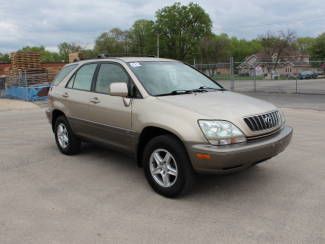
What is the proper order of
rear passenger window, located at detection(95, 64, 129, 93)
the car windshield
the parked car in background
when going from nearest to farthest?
1. the car windshield
2. rear passenger window, located at detection(95, 64, 129, 93)
3. the parked car in background

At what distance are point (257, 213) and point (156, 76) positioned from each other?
2.26 m

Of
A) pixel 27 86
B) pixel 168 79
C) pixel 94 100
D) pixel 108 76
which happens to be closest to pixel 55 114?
pixel 94 100

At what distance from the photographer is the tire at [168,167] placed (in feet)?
13.2

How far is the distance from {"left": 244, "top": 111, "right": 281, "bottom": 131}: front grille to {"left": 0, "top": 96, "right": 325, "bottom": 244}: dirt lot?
2.73 feet

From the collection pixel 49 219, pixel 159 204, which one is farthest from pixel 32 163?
pixel 159 204

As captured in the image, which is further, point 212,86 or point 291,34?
point 291,34

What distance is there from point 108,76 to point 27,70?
1809 cm

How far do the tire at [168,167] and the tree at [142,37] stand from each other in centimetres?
→ 6866

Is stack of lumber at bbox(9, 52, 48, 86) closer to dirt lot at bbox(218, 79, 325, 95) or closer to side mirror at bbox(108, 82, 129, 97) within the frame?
dirt lot at bbox(218, 79, 325, 95)

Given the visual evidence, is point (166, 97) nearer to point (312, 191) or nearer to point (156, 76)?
point (156, 76)

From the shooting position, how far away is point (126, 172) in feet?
17.6

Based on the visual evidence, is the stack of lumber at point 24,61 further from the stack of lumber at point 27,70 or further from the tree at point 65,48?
the tree at point 65,48

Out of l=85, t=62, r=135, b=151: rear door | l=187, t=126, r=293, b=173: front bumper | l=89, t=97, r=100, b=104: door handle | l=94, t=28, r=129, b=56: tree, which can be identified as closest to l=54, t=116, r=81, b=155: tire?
l=85, t=62, r=135, b=151: rear door

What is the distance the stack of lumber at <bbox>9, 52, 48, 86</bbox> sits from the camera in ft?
67.5
